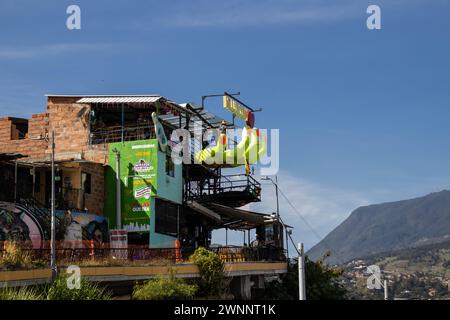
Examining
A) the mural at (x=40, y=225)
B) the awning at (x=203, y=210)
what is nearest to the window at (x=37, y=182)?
the mural at (x=40, y=225)

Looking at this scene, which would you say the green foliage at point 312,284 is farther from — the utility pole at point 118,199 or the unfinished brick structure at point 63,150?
the unfinished brick structure at point 63,150

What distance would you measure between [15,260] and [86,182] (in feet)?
54.1

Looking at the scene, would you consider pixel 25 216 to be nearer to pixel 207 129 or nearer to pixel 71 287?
pixel 71 287

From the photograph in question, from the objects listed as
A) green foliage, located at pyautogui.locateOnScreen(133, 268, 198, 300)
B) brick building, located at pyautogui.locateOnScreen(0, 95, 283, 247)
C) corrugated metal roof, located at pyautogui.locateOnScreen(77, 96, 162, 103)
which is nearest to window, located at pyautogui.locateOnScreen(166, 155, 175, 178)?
brick building, located at pyautogui.locateOnScreen(0, 95, 283, 247)

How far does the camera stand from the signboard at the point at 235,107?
45844 millimetres

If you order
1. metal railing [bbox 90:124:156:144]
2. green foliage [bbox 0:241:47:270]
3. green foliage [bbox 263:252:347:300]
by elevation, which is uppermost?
metal railing [bbox 90:124:156:144]

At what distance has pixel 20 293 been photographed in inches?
858

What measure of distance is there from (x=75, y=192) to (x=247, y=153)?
456 inches

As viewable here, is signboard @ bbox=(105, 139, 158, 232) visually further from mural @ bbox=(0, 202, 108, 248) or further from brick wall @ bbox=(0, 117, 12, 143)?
brick wall @ bbox=(0, 117, 12, 143)

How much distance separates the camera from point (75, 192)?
1564 inches

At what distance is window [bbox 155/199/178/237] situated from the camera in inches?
1649

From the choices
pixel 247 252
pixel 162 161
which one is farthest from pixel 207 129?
pixel 247 252

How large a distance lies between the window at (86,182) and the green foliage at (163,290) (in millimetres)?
12320

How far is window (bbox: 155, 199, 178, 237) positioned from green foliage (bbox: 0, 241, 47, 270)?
1610 cm
